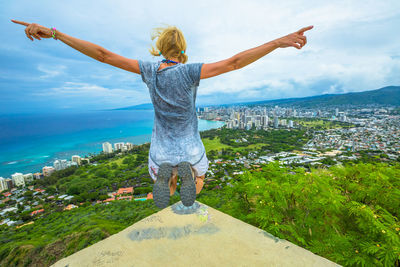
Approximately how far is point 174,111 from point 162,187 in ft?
1.79

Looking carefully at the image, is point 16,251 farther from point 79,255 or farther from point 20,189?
point 20,189

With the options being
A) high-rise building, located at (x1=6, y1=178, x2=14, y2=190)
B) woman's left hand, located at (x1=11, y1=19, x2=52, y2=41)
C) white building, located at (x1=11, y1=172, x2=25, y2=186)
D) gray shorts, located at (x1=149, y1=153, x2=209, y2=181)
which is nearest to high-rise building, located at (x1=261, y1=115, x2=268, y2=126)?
white building, located at (x1=11, y1=172, x2=25, y2=186)

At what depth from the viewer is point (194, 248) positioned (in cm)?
193

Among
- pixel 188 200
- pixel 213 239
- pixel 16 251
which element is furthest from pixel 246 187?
pixel 16 251

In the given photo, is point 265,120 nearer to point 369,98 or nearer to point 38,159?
point 38,159

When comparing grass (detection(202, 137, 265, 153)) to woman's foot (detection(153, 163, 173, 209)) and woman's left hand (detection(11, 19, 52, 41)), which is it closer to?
woman's foot (detection(153, 163, 173, 209))

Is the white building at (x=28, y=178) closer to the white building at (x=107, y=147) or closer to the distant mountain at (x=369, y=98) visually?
the white building at (x=107, y=147)

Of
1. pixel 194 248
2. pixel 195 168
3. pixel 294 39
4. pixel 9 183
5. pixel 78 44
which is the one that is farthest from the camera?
pixel 9 183

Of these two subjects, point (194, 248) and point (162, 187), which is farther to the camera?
point (194, 248)

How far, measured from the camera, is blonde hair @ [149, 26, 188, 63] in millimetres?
1175

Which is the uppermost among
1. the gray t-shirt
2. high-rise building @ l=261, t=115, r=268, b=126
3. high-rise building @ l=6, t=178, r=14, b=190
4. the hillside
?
the gray t-shirt

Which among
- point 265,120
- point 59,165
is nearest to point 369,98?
point 265,120

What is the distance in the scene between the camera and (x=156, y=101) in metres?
1.20

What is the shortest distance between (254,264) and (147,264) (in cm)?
108
